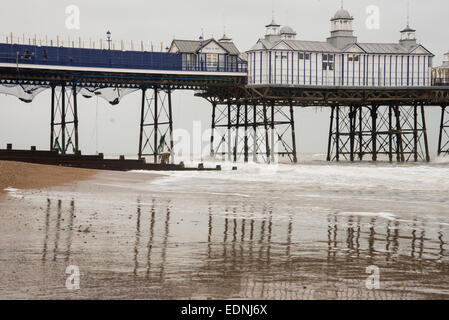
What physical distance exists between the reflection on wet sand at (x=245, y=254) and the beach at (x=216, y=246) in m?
0.02

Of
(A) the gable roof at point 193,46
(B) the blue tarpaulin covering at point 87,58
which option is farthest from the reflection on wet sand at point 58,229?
→ (A) the gable roof at point 193,46

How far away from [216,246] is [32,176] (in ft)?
63.4

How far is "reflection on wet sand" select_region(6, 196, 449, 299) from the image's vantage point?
9953mm

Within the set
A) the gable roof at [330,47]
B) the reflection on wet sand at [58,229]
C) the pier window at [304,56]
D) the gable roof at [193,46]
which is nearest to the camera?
the reflection on wet sand at [58,229]

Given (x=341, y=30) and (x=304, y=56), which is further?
(x=341, y=30)

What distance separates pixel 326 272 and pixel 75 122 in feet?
139

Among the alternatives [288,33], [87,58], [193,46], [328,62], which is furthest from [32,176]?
[288,33]

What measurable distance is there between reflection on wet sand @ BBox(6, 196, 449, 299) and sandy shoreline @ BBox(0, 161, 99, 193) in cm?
770

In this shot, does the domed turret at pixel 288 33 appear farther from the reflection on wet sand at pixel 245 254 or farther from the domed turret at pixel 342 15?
the reflection on wet sand at pixel 245 254

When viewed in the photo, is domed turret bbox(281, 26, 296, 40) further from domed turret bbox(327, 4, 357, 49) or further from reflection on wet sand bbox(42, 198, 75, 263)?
reflection on wet sand bbox(42, 198, 75, 263)

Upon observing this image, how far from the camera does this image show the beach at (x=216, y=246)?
32.7ft

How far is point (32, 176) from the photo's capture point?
31.1 m

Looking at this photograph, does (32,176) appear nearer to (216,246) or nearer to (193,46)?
(216,246)
